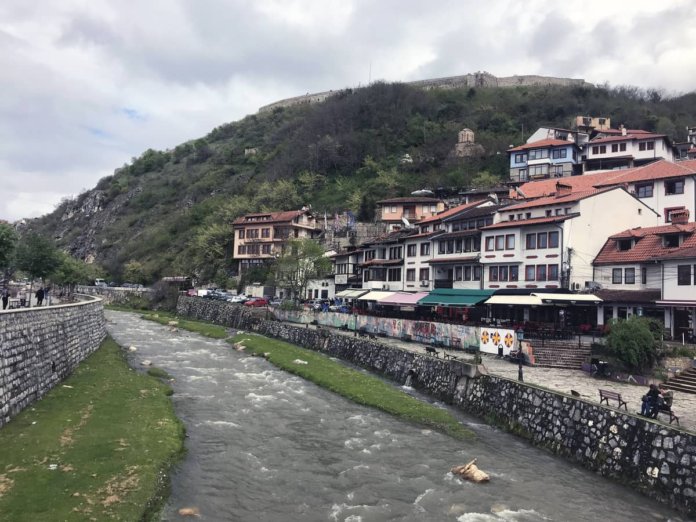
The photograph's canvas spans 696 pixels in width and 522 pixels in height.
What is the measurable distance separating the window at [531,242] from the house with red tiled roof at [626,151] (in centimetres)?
4044

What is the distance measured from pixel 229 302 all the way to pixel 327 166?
5715cm

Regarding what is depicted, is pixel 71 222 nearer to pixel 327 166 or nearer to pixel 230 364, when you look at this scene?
Result: pixel 327 166

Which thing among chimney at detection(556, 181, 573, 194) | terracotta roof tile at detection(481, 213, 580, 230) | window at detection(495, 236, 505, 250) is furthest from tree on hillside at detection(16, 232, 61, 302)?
chimney at detection(556, 181, 573, 194)

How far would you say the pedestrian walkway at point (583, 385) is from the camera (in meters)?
20.6

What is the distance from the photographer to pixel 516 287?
144 feet

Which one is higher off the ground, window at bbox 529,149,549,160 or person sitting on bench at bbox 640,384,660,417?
window at bbox 529,149,549,160

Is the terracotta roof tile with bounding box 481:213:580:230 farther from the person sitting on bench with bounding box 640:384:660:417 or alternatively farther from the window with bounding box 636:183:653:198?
the person sitting on bench with bounding box 640:384:660:417

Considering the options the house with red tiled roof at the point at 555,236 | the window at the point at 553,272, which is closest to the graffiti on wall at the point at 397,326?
the house with red tiled roof at the point at 555,236

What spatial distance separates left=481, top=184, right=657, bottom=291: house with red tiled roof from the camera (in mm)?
40469

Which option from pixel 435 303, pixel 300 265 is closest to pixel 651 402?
pixel 435 303

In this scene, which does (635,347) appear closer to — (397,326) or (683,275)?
(683,275)

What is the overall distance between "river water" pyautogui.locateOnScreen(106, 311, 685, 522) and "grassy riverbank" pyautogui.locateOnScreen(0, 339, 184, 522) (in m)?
1.00

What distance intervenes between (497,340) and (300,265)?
1349 inches

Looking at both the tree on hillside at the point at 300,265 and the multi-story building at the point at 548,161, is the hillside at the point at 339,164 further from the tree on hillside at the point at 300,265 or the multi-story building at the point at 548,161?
the tree on hillside at the point at 300,265
